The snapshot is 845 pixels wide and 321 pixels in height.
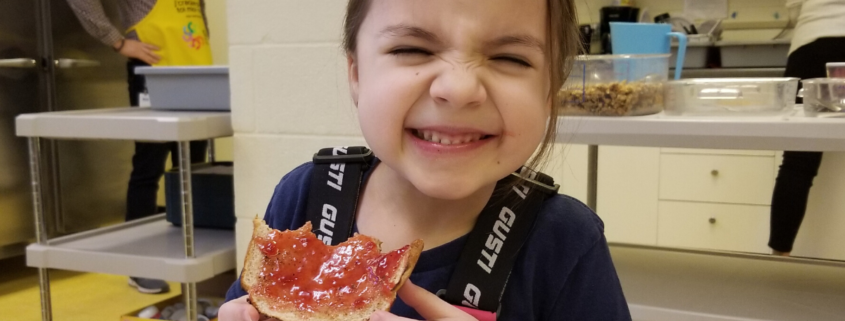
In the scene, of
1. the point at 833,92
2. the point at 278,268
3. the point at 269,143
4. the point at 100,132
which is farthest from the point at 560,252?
the point at 100,132

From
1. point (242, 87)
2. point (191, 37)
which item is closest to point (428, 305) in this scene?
point (242, 87)

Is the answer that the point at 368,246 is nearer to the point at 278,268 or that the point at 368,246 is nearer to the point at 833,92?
the point at 278,268

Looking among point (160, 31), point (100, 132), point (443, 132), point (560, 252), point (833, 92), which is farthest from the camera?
point (160, 31)

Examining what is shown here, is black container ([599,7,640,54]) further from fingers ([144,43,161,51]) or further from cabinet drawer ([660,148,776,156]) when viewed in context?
fingers ([144,43,161,51])

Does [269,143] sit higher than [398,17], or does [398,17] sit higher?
[398,17]

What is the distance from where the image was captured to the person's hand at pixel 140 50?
2438 mm

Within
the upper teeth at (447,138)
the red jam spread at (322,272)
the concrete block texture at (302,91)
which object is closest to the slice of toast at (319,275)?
the red jam spread at (322,272)

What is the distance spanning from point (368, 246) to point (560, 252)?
253mm

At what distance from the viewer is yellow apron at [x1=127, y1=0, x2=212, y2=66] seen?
2.36 metres

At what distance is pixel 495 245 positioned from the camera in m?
0.78

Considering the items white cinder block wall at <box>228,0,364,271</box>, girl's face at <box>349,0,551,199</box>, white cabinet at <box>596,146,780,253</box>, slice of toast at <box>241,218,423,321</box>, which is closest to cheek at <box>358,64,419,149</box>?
girl's face at <box>349,0,551,199</box>

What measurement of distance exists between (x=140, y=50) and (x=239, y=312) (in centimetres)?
210

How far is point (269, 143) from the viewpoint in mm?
Result: 1691

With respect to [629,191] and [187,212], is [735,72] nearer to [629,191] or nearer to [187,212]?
[629,191]
